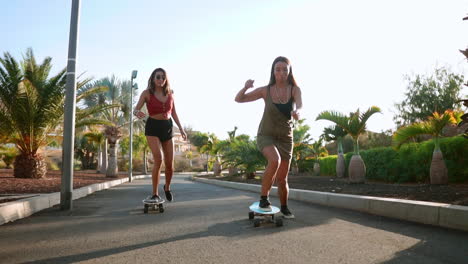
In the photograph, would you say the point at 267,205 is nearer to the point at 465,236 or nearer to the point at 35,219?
the point at 465,236

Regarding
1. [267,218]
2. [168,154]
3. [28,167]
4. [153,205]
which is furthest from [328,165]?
[267,218]

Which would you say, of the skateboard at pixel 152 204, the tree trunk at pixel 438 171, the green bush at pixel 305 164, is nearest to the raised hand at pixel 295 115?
the skateboard at pixel 152 204

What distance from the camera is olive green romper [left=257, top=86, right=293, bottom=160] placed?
14.8 ft

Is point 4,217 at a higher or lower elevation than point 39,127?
lower

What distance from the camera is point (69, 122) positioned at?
5930 mm

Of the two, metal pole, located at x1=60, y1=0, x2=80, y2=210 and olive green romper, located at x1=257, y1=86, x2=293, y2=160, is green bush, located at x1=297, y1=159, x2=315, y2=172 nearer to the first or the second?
metal pole, located at x1=60, y1=0, x2=80, y2=210

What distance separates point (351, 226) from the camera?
4.25 m

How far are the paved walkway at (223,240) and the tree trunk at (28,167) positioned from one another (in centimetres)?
1029

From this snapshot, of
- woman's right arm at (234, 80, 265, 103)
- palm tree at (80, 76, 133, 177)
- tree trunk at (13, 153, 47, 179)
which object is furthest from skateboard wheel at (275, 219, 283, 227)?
palm tree at (80, 76, 133, 177)

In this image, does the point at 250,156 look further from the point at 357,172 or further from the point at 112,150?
the point at 112,150

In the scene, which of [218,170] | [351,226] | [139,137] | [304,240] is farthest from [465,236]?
[139,137]

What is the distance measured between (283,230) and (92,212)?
3378 millimetres

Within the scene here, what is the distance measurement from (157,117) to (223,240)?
291 cm

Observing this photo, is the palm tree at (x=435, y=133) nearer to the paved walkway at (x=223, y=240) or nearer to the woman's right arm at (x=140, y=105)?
the paved walkway at (x=223, y=240)
